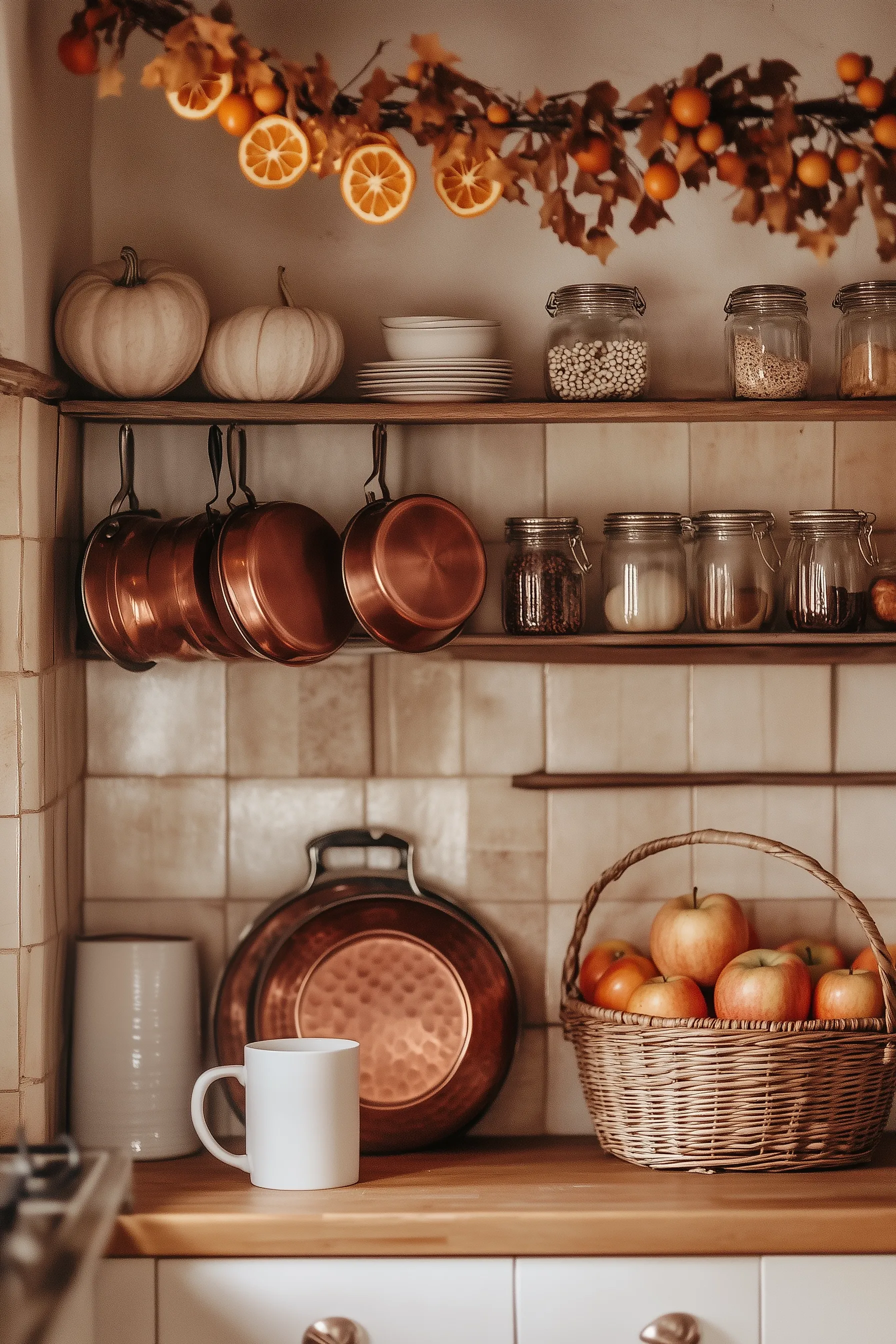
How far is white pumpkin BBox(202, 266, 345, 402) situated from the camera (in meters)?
1.70

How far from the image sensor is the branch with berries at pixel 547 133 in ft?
4.86

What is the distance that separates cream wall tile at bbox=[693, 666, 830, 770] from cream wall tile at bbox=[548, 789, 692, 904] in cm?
9

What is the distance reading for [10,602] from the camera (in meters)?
1.61

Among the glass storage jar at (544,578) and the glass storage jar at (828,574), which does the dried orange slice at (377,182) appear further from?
the glass storage jar at (828,574)

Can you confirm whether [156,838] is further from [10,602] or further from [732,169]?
[732,169]

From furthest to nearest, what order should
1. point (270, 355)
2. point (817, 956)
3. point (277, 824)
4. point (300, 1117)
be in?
point (277, 824) < point (817, 956) < point (270, 355) < point (300, 1117)

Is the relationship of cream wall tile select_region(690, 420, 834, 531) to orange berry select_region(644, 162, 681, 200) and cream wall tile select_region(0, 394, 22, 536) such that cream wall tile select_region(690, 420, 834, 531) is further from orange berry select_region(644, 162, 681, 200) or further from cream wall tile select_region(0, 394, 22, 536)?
cream wall tile select_region(0, 394, 22, 536)

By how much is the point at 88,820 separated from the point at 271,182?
2.96 ft

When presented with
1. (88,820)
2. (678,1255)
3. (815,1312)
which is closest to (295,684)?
(88,820)

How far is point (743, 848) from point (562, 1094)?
0.43 m

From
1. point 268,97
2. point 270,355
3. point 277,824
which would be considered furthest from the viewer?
point 277,824

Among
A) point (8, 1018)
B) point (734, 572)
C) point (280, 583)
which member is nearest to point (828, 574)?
point (734, 572)

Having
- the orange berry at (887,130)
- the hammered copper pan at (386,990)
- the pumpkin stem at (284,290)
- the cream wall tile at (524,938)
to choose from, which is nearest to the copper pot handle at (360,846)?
the hammered copper pan at (386,990)

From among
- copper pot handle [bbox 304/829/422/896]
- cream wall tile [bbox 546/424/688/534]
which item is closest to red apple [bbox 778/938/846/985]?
copper pot handle [bbox 304/829/422/896]
